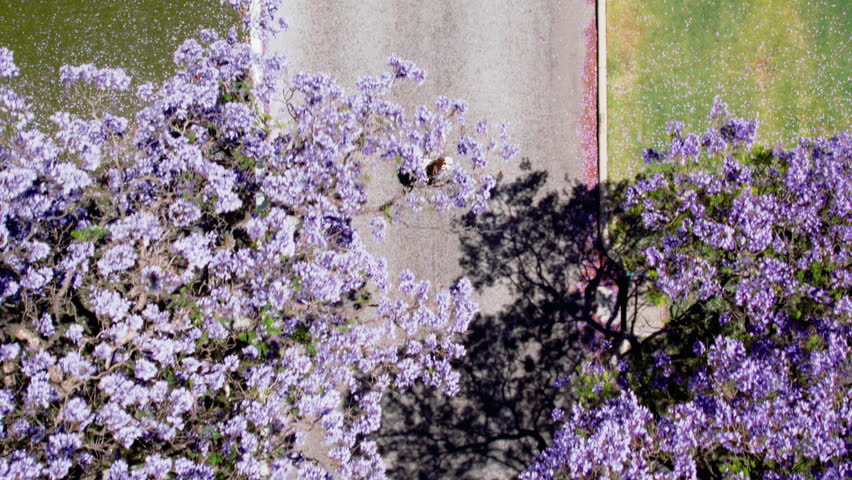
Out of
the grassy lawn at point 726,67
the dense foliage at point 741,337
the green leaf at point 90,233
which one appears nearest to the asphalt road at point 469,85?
the grassy lawn at point 726,67

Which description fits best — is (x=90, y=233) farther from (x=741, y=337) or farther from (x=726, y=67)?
(x=726, y=67)

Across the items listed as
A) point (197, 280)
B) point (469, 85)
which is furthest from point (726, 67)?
point (197, 280)

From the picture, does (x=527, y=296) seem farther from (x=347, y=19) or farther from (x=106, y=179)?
(x=106, y=179)

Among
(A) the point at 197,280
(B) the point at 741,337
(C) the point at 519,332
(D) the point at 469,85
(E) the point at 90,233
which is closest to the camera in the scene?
(E) the point at 90,233

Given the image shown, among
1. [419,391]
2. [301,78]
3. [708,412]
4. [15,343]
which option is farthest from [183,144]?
[708,412]

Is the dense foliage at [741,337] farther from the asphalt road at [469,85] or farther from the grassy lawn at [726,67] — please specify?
the asphalt road at [469,85]

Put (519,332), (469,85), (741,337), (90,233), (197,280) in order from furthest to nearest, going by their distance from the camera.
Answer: (469,85)
(519,332)
(741,337)
(197,280)
(90,233)

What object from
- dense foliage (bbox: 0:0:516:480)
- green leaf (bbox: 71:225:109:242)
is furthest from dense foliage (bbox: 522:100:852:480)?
green leaf (bbox: 71:225:109:242)
